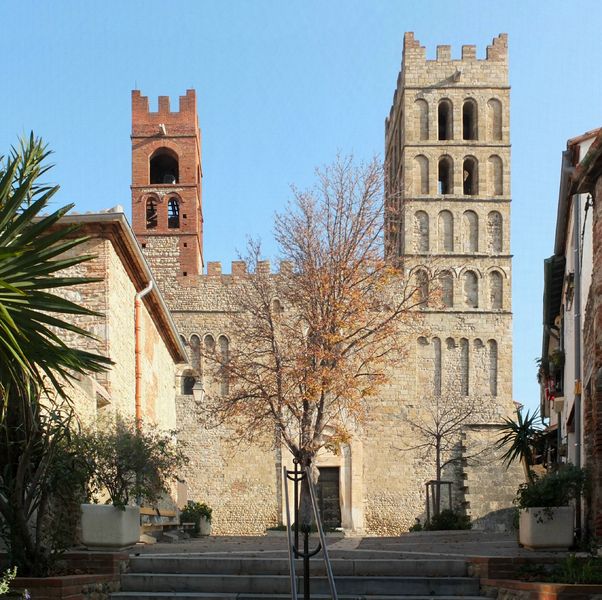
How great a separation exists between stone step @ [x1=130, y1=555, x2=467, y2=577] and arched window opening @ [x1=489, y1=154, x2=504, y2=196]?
1370 inches

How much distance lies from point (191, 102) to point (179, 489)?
73.3 feet

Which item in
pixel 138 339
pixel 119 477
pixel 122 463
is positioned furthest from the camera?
pixel 138 339

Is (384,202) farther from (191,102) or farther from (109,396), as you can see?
(191,102)

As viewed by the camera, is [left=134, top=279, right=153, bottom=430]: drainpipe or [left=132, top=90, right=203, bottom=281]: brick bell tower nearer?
[left=134, top=279, right=153, bottom=430]: drainpipe

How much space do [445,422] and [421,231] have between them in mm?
8361

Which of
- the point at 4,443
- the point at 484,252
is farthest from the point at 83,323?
the point at 484,252

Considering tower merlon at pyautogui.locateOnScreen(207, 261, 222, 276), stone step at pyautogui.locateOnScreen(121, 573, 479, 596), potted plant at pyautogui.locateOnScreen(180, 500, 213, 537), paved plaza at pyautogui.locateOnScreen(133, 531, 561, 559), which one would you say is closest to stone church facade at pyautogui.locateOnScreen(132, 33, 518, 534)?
tower merlon at pyautogui.locateOnScreen(207, 261, 222, 276)

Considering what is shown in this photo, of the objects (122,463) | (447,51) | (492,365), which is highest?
(447,51)

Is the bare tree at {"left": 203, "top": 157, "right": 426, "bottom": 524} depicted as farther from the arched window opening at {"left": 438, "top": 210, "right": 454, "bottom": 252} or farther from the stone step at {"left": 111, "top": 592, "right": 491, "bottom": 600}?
the arched window opening at {"left": 438, "top": 210, "right": 454, "bottom": 252}

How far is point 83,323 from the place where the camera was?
17.4 meters

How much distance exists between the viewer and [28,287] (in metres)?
10.0

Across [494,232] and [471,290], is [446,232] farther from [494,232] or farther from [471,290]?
[471,290]

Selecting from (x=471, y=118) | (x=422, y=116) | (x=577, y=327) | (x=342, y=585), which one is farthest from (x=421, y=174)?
(x=342, y=585)

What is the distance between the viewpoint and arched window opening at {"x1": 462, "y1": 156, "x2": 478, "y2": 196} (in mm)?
44156
